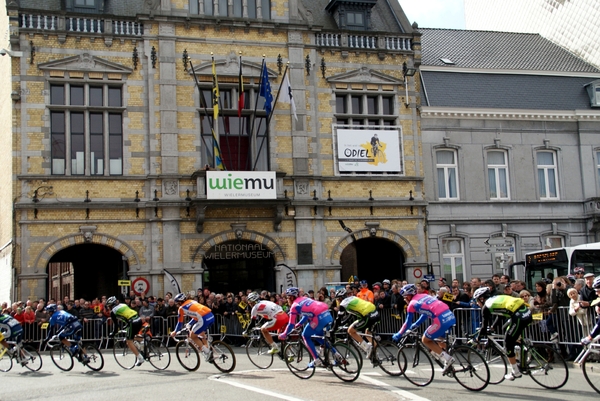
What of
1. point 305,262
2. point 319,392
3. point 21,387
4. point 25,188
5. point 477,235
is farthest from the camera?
point 477,235

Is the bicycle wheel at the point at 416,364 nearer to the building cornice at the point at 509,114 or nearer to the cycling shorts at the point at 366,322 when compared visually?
the cycling shorts at the point at 366,322

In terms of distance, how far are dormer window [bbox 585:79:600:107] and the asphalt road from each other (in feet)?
58.4

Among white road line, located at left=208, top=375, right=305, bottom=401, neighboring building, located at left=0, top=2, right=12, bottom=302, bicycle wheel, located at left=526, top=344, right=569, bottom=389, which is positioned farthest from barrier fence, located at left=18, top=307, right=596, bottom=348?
neighboring building, located at left=0, top=2, right=12, bottom=302

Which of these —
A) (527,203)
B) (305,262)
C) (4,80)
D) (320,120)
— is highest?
(4,80)

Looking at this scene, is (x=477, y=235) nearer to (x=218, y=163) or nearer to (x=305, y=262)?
(x=305, y=262)

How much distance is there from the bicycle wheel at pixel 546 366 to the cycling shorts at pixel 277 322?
16.9 feet

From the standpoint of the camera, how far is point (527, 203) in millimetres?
28016

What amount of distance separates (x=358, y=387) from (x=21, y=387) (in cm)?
622

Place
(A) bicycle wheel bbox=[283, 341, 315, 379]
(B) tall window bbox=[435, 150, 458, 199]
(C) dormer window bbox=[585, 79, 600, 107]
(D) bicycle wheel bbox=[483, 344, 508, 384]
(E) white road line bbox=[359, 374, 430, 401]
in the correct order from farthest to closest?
(C) dormer window bbox=[585, 79, 600, 107], (B) tall window bbox=[435, 150, 458, 199], (A) bicycle wheel bbox=[283, 341, 315, 379], (D) bicycle wheel bbox=[483, 344, 508, 384], (E) white road line bbox=[359, 374, 430, 401]

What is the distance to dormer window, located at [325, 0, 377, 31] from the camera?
91.2 feet

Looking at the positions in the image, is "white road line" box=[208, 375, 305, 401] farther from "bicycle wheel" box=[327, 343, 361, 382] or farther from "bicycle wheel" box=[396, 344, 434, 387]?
"bicycle wheel" box=[396, 344, 434, 387]

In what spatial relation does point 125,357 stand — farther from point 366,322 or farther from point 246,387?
point 366,322

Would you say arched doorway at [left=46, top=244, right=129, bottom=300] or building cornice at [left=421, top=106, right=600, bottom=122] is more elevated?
building cornice at [left=421, top=106, right=600, bottom=122]

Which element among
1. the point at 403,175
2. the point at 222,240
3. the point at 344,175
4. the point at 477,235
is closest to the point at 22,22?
the point at 222,240
